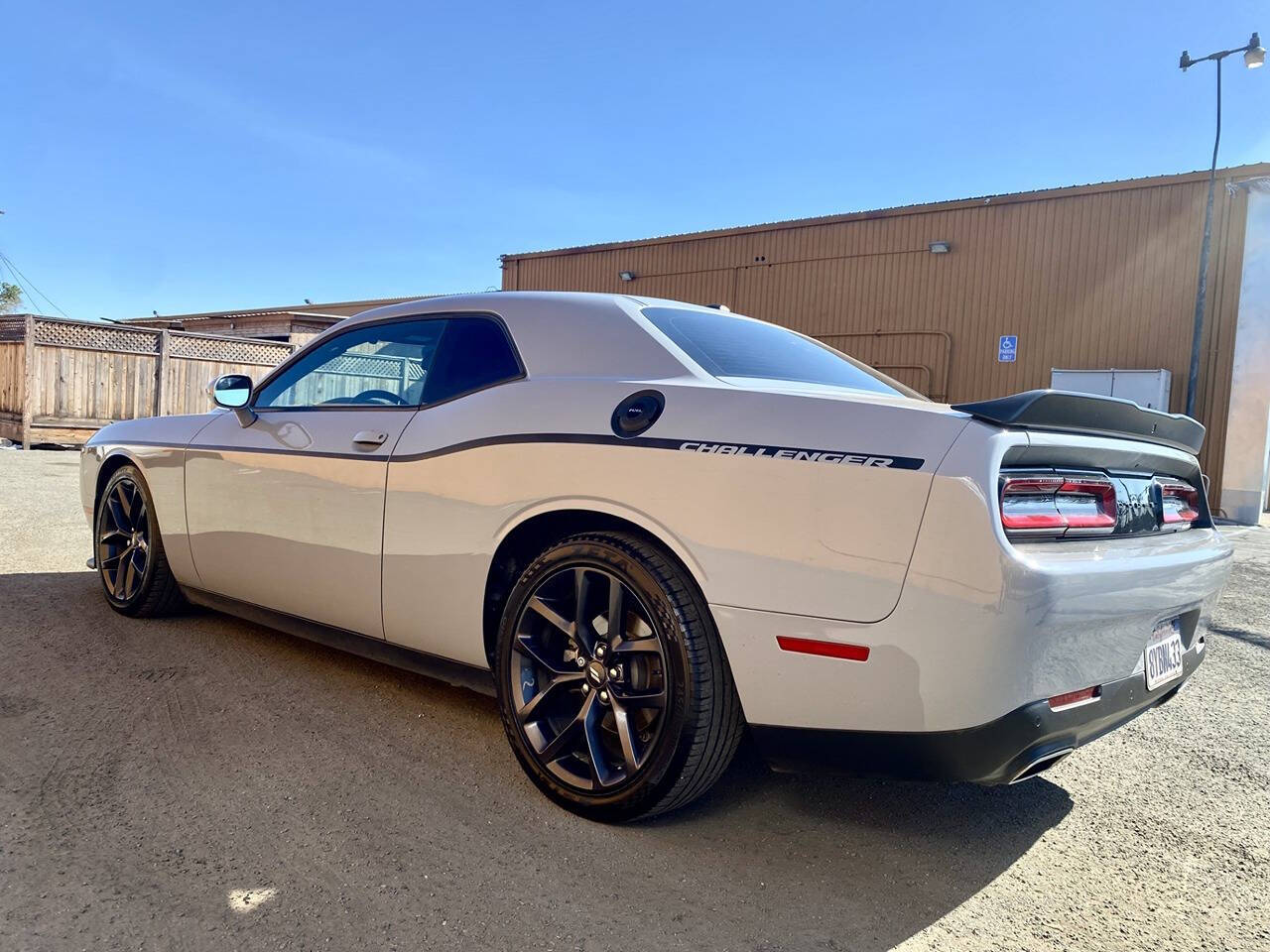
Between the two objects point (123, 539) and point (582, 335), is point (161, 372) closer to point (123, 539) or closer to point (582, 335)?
point (123, 539)

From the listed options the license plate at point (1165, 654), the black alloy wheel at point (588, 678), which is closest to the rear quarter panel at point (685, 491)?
the black alloy wheel at point (588, 678)

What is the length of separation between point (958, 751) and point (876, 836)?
1.99 ft

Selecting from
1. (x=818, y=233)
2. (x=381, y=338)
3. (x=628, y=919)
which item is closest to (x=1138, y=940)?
(x=628, y=919)

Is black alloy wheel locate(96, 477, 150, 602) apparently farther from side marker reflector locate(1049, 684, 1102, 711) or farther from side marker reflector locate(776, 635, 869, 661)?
side marker reflector locate(1049, 684, 1102, 711)

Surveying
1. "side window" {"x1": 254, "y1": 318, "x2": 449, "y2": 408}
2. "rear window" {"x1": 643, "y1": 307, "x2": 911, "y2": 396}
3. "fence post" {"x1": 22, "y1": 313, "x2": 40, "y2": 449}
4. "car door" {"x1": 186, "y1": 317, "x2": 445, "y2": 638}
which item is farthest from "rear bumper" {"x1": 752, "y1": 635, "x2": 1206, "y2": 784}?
"fence post" {"x1": 22, "y1": 313, "x2": 40, "y2": 449}

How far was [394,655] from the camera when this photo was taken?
3.05 metres

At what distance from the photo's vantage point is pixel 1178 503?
8.95 feet

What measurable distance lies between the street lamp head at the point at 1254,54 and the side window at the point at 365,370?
14.5 m

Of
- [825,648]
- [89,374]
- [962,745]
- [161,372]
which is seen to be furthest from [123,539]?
[161,372]

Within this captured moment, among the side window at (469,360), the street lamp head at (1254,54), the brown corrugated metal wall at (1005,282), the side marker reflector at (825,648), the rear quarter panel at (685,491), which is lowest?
the side marker reflector at (825,648)

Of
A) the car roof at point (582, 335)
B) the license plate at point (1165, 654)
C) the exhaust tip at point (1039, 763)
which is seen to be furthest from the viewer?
the car roof at point (582, 335)

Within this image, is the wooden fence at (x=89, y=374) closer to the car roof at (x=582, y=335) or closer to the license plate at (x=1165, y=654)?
the car roof at (x=582, y=335)

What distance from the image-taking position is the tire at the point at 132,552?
163 inches

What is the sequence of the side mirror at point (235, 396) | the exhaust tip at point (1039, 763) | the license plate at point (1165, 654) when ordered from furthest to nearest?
the side mirror at point (235, 396), the license plate at point (1165, 654), the exhaust tip at point (1039, 763)
